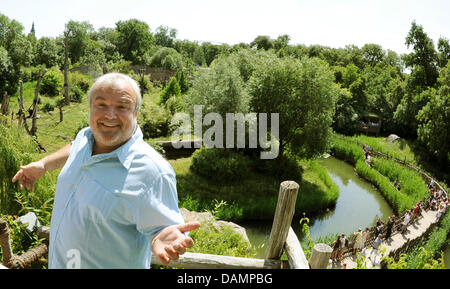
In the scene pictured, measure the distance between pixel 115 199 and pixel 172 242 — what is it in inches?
16.3

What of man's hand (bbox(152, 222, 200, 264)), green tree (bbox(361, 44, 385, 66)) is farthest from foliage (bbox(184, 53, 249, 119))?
green tree (bbox(361, 44, 385, 66))

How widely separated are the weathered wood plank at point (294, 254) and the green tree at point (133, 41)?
160ft

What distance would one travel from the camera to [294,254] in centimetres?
400

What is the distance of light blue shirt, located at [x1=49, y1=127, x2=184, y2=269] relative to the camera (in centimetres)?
165

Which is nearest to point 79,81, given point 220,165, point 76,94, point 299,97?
point 76,94

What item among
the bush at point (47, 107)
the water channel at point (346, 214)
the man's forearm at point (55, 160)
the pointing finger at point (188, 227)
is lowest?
the water channel at point (346, 214)

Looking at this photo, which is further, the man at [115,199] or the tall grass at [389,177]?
the tall grass at [389,177]

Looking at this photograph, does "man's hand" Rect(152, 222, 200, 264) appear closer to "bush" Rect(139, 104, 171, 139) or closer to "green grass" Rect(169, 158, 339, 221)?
"green grass" Rect(169, 158, 339, 221)

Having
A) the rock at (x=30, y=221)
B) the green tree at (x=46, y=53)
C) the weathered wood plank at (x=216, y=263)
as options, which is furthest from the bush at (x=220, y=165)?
the green tree at (x=46, y=53)

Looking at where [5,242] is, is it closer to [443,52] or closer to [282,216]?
[282,216]

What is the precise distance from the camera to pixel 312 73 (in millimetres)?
14961

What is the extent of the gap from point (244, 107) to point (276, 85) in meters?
2.06

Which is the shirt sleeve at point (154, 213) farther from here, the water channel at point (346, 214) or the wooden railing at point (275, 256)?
the water channel at point (346, 214)

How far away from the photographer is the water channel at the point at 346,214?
475 inches
